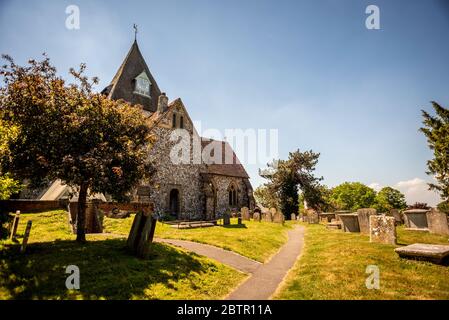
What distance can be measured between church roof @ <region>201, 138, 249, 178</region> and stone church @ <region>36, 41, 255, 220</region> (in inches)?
7.3

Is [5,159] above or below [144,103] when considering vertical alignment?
below

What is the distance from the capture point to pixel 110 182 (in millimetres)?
8734

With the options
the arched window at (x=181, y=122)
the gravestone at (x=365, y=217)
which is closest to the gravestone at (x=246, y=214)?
the arched window at (x=181, y=122)

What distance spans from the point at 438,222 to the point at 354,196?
8634 centimetres

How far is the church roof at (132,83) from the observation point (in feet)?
80.7

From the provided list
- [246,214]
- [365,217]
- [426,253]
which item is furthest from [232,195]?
[426,253]

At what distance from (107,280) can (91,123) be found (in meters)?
5.68

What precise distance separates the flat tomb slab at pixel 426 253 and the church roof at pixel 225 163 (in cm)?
2190

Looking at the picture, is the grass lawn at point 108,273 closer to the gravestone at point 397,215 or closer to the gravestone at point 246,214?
the gravestone at point 246,214

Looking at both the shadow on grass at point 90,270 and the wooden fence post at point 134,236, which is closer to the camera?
the shadow on grass at point 90,270

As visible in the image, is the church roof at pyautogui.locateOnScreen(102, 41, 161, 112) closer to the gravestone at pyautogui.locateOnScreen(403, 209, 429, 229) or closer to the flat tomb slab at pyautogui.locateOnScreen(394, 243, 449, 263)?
the flat tomb slab at pyautogui.locateOnScreen(394, 243, 449, 263)

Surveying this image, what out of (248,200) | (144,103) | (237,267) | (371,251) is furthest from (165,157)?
(371,251)

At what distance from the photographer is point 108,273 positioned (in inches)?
261
